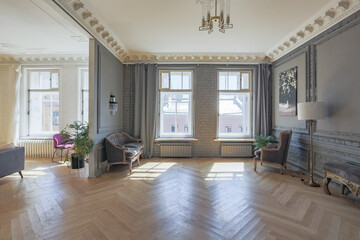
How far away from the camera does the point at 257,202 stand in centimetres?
256

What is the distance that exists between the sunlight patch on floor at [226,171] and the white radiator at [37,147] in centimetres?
509

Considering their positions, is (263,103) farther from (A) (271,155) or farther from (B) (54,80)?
(B) (54,80)

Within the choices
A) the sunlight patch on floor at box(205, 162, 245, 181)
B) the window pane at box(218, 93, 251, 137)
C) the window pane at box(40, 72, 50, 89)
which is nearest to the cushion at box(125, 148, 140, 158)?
the sunlight patch on floor at box(205, 162, 245, 181)

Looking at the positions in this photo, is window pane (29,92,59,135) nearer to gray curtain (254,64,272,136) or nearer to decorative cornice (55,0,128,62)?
decorative cornice (55,0,128,62)

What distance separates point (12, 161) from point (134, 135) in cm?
273

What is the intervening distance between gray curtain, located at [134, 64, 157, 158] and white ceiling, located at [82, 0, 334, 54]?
0.70 metres

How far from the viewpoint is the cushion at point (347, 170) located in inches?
92.6

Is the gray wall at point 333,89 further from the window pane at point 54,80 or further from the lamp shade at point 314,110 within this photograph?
the window pane at point 54,80


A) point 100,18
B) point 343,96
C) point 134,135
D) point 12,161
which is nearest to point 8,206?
point 12,161

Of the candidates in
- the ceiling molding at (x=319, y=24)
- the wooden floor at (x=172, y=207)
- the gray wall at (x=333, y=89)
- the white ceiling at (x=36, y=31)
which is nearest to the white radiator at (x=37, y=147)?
the wooden floor at (x=172, y=207)

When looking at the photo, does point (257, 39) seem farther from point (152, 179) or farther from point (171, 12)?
point (152, 179)

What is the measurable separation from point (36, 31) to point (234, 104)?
558cm

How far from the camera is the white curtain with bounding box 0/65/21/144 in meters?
5.21

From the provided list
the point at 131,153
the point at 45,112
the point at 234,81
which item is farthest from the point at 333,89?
the point at 45,112
